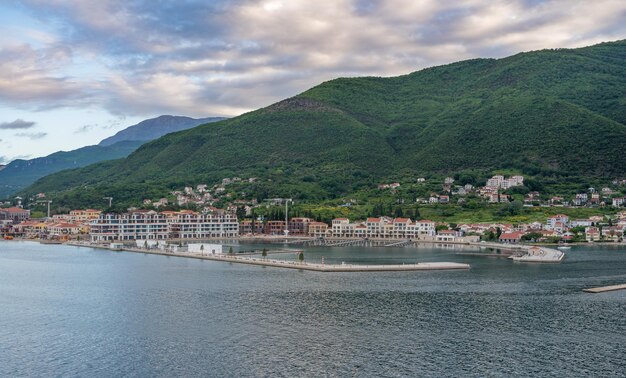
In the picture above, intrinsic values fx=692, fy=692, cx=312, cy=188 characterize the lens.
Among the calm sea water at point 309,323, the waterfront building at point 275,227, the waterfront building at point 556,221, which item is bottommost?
the calm sea water at point 309,323

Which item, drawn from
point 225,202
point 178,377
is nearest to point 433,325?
point 178,377

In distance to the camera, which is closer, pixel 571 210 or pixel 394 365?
pixel 394 365

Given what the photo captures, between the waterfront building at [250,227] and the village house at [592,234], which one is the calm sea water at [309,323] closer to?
the village house at [592,234]

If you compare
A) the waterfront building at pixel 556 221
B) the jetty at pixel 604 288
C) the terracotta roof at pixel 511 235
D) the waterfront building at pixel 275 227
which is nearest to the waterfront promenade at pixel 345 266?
the jetty at pixel 604 288

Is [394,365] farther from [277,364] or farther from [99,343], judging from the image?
[99,343]

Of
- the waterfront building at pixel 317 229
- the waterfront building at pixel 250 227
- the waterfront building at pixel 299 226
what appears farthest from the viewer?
the waterfront building at pixel 250 227

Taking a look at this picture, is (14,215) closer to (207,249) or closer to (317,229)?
(317,229)
